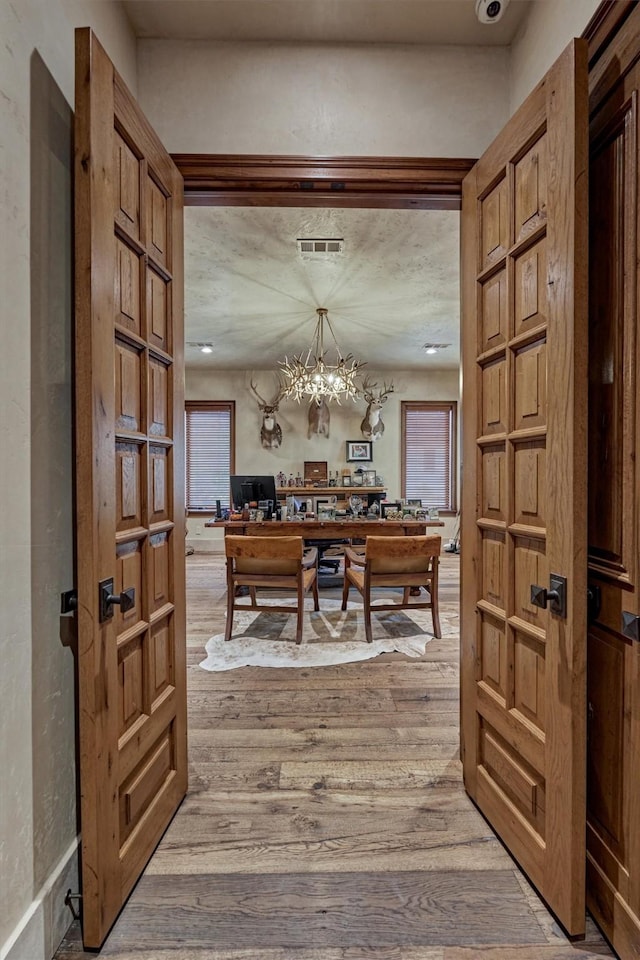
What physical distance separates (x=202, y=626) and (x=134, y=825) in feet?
8.04

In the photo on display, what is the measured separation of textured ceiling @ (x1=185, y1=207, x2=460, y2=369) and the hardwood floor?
3115 millimetres

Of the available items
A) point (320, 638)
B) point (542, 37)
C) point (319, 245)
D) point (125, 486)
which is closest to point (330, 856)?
point (125, 486)

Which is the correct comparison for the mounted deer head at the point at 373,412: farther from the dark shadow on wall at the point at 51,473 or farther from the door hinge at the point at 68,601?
the door hinge at the point at 68,601

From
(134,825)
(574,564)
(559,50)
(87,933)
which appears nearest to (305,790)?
(134,825)

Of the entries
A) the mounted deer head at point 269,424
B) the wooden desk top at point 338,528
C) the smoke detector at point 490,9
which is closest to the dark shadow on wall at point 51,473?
the smoke detector at point 490,9

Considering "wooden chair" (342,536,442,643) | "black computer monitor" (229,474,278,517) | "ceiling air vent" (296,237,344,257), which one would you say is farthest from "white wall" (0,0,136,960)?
"black computer monitor" (229,474,278,517)

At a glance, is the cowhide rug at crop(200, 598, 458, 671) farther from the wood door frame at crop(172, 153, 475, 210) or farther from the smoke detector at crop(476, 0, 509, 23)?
the smoke detector at crop(476, 0, 509, 23)

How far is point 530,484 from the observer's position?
4.43 feet

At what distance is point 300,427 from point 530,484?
19.8ft

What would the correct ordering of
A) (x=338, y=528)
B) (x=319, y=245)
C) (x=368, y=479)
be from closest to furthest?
(x=319, y=245), (x=338, y=528), (x=368, y=479)

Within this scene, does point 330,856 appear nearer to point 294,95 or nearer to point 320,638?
point 320,638

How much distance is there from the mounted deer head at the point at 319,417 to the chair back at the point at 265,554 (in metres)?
3.96

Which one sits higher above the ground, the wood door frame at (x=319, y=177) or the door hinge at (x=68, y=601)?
the wood door frame at (x=319, y=177)

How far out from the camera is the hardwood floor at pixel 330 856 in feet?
3.90
